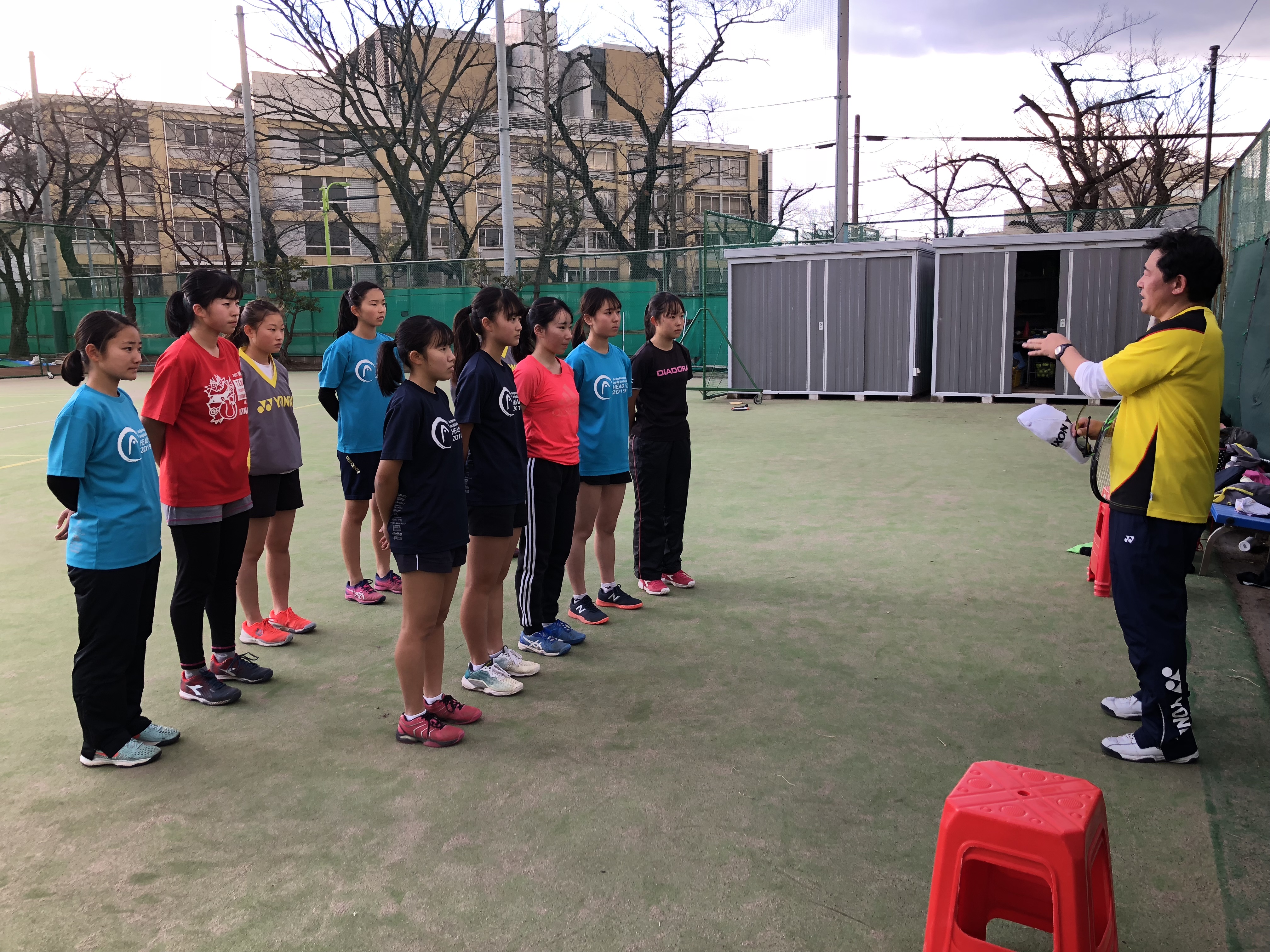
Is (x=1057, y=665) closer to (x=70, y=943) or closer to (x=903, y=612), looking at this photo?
(x=903, y=612)

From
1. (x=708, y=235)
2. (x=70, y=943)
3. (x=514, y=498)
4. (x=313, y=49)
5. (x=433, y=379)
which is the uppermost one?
(x=313, y=49)

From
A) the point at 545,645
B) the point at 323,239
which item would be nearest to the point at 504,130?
the point at 545,645

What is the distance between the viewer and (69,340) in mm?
26750

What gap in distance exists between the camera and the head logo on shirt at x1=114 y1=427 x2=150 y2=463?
3111 mm

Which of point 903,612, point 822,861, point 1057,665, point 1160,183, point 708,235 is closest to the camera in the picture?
point 822,861

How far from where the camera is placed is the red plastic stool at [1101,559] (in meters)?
4.91

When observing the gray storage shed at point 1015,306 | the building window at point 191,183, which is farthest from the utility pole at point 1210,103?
the building window at point 191,183

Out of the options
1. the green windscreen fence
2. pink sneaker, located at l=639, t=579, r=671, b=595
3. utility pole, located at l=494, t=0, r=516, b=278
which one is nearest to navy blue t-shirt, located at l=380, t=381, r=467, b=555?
pink sneaker, located at l=639, t=579, r=671, b=595

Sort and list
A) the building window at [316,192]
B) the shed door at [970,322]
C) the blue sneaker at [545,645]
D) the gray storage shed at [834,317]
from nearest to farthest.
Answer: the blue sneaker at [545,645] < the shed door at [970,322] < the gray storage shed at [834,317] < the building window at [316,192]

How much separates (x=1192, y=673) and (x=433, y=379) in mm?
3374

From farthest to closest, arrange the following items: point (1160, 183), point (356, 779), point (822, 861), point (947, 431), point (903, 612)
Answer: point (1160, 183), point (947, 431), point (903, 612), point (356, 779), point (822, 861)

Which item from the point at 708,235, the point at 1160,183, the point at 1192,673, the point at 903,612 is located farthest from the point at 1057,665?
the point at 1160,183

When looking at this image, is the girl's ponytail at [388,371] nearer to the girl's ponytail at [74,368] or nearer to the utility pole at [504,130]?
the girl's ponytail at [74,368]

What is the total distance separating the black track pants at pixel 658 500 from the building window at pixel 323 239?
49.3 m
